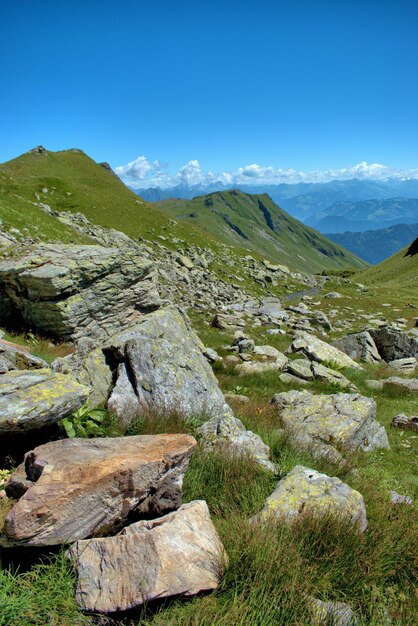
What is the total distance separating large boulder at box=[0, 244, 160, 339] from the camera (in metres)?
13.3

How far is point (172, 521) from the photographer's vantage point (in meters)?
4.54

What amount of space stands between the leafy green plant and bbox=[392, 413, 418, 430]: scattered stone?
451 inches

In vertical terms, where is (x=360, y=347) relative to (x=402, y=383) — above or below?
above

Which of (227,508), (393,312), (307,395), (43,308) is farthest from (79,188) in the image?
(227,508)

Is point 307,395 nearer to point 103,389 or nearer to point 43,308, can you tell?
point 103,389

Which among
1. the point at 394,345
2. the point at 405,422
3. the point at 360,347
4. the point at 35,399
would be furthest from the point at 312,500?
the point at 394,345

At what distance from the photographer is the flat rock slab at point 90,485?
4258mm

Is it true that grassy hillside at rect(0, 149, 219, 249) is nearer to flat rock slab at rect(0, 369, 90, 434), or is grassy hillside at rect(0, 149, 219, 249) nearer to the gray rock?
the gray rock

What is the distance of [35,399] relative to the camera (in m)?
5.80

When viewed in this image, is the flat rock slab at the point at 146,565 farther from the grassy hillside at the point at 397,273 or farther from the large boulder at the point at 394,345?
the grassy hillside at the point at 397,273

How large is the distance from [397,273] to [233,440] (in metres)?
88.7

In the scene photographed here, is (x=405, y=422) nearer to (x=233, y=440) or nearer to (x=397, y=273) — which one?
(x=233, y=440)

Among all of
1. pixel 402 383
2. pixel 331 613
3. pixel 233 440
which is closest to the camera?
pixel 331 613

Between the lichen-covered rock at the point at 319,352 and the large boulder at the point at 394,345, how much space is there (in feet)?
22.8
